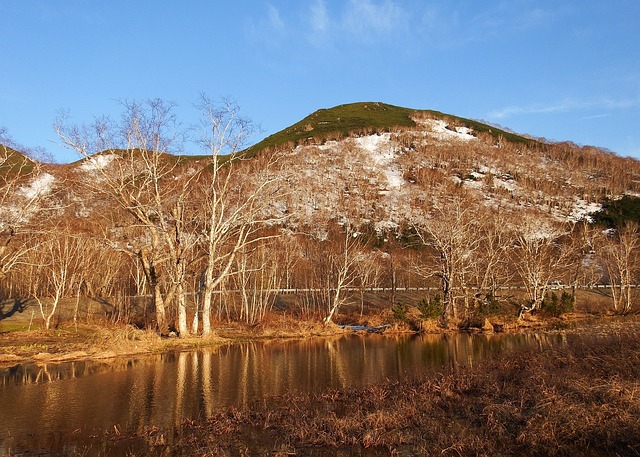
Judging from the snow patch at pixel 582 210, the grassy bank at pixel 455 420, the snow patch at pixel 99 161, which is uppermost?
the snow patch at pixel 582 210

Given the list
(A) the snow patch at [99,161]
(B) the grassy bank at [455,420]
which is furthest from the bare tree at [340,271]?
(B) the grassy bank at [455,420]

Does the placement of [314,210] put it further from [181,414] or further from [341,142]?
[181,414]

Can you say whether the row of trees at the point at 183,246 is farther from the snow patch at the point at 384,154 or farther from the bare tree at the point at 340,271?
the snow patch at the point at 384,154

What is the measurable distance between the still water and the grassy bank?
1625 millimetres

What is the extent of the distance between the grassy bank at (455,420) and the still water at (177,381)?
162 centimetres

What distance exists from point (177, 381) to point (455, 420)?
9746 mm

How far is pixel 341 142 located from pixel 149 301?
13850 cm

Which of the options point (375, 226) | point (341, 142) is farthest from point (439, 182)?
point (341, 142)

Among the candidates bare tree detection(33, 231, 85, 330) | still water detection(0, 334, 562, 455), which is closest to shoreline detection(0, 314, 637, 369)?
still water detection(0, 334, 562, 455)

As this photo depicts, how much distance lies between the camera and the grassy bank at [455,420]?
8.57 meters

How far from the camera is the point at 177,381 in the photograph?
52.7ft

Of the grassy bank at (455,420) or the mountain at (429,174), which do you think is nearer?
the grassy bank at (455,420)

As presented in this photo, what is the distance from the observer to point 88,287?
165 ft

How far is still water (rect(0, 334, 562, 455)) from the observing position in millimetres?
11078
